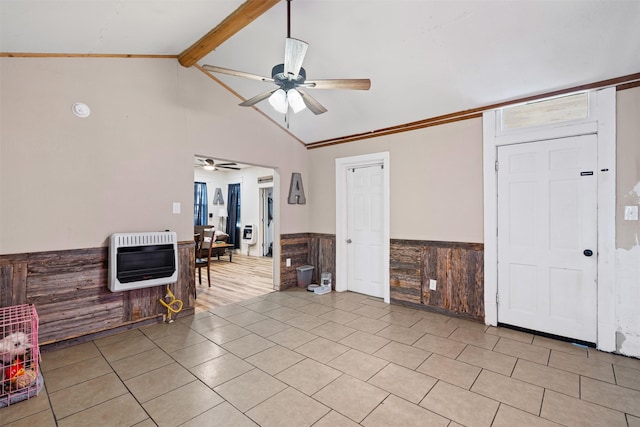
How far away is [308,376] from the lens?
243 cm

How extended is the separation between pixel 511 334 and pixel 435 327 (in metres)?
0.78

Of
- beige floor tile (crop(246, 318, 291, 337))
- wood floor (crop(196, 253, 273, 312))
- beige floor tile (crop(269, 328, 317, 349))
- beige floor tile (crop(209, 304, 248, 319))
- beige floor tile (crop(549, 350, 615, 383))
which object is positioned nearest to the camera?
beige floor tile (crop(549, 350, 615, 383))

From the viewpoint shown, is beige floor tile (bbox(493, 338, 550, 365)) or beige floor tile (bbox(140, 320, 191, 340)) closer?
beige floor tile (bbox(493, 338, 550, 365))

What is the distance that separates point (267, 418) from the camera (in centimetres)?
193

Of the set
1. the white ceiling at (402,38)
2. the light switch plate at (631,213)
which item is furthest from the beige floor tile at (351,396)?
the white ceiling at (402,38)

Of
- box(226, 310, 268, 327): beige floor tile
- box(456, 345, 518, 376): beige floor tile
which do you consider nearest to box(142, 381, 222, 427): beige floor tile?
box(226, 310, 268, 327): beige floor tile

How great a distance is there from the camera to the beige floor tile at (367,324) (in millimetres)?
3402

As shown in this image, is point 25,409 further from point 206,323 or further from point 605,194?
point 605,194

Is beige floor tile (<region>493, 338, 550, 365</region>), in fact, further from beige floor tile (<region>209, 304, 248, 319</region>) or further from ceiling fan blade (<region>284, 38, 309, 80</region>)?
ceiling fan blade (<region>284, 38, 309, 80</region>)

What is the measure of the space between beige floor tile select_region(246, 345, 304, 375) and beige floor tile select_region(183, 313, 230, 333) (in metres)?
0.95

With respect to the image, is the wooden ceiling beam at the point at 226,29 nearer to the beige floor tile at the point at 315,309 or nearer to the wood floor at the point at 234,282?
the wood floor at the point at 234,282

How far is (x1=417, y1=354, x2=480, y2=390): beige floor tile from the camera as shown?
2.36 m

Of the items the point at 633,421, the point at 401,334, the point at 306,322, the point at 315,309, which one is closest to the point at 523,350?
the point at 633,421

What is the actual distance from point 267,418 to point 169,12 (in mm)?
3278
